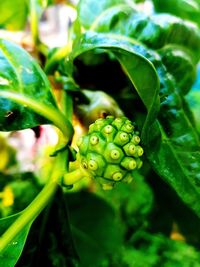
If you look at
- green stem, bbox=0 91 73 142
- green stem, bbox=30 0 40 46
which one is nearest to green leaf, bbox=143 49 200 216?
green stem, bbox=0 91 73 142

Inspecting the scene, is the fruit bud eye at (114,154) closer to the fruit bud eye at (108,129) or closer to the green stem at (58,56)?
the fruit bud eye at (108,129)

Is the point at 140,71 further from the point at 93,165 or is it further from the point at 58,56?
the point at 58,56

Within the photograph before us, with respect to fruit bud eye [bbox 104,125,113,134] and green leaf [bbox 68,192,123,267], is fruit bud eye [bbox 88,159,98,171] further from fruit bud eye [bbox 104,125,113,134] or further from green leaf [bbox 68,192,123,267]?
green leaf [bbox 68,192,123,267]

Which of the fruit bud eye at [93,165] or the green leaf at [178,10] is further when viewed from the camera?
the green leaf at [178,10]

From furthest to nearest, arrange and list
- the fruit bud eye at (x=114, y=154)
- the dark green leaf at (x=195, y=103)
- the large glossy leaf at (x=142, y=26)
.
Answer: the dark green leaf at (x=195, y=103) < the large glossy leaf at (x=142, y=26) < the fruit bud eye at (x=114, y=154)

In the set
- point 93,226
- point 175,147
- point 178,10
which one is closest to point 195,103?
point 178,10

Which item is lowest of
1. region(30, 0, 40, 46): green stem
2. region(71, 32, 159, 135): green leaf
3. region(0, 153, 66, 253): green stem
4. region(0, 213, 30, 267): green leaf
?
region(0, 213, 30, 267): green leaf

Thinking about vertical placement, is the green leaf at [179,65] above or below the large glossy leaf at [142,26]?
below

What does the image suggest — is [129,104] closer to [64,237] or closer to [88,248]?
[64,237]

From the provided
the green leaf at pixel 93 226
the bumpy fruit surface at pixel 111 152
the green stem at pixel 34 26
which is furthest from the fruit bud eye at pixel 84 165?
the green leaf at pixel 93 226
